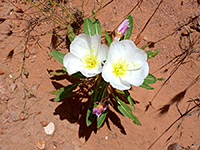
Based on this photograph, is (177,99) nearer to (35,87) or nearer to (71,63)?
(71,63)

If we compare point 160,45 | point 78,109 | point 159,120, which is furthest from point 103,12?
point 159,120

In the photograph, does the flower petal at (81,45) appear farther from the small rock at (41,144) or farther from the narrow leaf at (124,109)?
the small rock at (41,144)

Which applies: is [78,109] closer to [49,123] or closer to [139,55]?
[49,123]

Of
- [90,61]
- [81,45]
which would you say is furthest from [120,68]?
[81,45]

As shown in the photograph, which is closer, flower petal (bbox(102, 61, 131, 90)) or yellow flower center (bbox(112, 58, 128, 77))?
flower petal (bbox(102, 61, 131, 90))

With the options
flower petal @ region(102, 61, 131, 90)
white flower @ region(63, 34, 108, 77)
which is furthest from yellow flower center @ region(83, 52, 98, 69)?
flower petal @ region(102, 61, 131, 90)

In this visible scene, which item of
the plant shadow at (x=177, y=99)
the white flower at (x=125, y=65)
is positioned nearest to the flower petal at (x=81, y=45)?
the white flower at (x=125, y=65)

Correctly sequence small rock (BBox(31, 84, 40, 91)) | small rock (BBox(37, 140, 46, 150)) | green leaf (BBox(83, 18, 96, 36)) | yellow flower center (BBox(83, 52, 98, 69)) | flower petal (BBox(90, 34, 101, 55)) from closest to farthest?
flower petal (BBox(90, 34, 101, 55)) → yellow flower center (BBox(83, 52, 98, 69)) → green leaf (BBox(83, 18, 96, 36)) → small rock (BBox(37, 140, 46, 150)) → small rock (BBox(31, 84, 40, 91))

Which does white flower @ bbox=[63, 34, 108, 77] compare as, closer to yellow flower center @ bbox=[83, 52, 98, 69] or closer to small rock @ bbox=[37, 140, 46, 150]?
yellow flower center @ bbox=[83, 52, 98, 69]
